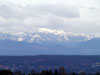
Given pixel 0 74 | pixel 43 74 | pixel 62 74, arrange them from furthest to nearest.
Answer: pixel 62 74 < pixel 43 74 < pixel 0 74

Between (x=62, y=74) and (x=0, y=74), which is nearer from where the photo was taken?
(x=0, y=74)

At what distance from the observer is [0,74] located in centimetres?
13262

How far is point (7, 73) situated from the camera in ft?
453

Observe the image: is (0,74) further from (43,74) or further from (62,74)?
(62,74)

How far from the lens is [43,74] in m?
146

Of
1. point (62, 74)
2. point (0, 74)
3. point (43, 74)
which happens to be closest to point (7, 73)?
point (0, 74)

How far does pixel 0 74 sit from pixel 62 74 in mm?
34371

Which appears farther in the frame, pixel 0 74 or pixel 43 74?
pixel 43 74

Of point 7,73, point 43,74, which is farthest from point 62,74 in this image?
point 7,73

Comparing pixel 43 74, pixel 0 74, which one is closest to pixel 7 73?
pixel 0 74

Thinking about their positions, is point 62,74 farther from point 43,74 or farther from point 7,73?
point 7,73

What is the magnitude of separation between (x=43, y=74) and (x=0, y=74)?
19.9 meters

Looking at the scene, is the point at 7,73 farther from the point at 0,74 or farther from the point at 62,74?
the point at 62,74

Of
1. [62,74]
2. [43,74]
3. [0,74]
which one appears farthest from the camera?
[62,74]
